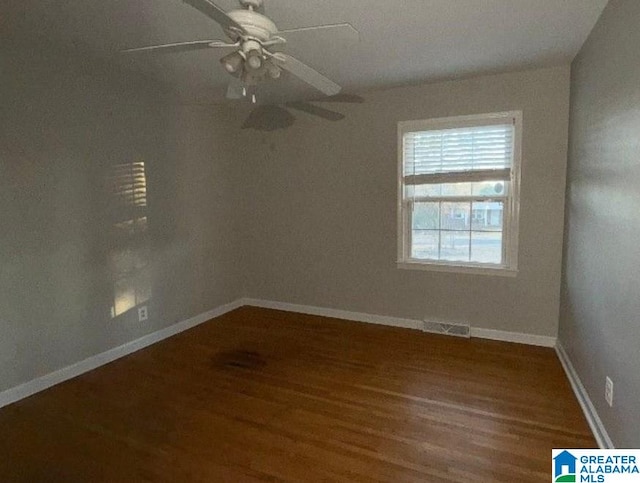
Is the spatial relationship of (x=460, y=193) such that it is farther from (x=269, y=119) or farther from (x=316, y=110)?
(x=269, y=119)

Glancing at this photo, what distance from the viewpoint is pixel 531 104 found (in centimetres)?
339

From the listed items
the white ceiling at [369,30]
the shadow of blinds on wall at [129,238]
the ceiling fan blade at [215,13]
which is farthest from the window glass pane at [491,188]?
the shadow of blinds on wall at [129,238]

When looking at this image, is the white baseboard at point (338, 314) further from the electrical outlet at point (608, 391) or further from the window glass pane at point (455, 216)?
the electrical outlet at point (608, 391)

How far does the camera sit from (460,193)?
3.77 meters

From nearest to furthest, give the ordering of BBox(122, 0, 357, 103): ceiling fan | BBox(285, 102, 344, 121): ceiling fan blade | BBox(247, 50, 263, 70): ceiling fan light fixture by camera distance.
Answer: BBox(122, 0, 357, 103): ceiling fan, BBox(247, 50, 263, 70): ceiling fan light fixture, BBox(285, 102, 344, 121): ceiling fan blade

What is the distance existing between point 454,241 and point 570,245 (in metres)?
1.01

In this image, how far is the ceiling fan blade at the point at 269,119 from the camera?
14.8ft

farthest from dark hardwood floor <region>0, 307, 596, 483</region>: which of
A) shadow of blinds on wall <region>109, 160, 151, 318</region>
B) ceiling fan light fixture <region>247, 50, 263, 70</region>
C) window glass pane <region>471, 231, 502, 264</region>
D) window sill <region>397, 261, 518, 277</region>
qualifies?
ceiling fan light fixture <region>247, 50, 263, 70</region>

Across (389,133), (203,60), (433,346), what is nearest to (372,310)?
(433,346)

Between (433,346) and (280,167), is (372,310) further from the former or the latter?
(280,167)

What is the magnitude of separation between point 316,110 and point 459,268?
2.22 metres

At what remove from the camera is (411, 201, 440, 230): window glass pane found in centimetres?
392

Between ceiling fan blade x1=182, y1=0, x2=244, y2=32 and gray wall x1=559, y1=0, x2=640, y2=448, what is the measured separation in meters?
1.78

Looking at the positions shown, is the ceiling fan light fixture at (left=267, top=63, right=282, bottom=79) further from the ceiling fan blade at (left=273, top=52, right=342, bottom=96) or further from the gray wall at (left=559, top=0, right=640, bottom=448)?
the gray wall at (left=559, top=0, right=640, bottom=448)
